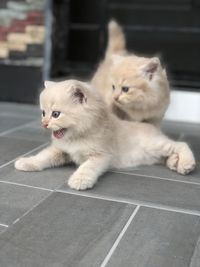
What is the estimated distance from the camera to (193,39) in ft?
11.3

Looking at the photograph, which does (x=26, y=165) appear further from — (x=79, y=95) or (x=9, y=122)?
(x=9, y=122)

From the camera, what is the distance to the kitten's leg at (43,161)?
5.07ft

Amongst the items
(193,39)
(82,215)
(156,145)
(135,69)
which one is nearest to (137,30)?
(193,39)

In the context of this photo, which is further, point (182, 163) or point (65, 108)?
point (182, 163)

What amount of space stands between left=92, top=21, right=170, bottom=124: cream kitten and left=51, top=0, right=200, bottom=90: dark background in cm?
141

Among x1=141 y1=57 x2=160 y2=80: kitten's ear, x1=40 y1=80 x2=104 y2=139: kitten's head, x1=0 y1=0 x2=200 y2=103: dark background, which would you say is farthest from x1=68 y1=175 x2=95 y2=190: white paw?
x1=0 y1=0 x2=200 y2=103: dark background

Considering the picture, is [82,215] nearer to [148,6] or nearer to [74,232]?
[74,232]

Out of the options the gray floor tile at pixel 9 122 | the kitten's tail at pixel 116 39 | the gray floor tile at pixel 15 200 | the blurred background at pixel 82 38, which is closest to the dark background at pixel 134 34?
the blurred background at pixel 82 38

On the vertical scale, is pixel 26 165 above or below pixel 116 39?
below

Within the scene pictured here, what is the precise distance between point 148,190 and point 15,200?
0.47 meters

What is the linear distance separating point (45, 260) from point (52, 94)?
665 millimetres

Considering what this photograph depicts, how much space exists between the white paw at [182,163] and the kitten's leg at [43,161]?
1.46ft

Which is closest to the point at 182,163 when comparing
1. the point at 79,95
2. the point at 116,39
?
the point at 79,95

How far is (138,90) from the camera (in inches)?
70.2
